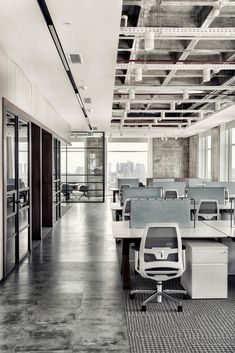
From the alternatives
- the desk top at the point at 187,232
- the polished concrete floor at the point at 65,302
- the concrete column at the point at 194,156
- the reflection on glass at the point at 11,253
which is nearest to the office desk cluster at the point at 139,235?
the desk top at the point at 187,232

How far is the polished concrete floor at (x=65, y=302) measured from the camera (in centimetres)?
301

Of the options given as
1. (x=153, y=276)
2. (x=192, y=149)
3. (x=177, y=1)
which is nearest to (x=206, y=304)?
(x=153, y=276)

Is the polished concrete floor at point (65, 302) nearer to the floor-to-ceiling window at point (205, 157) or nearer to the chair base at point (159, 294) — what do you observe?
the chair base at point (159, 294)

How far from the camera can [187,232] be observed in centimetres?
423

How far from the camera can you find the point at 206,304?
3846mm

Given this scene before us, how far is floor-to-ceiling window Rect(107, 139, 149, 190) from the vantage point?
18.7m

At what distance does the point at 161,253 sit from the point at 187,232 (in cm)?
76

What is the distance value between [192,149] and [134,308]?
14394mm

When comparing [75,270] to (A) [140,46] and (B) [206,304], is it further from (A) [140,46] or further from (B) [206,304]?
(A) [140,46]

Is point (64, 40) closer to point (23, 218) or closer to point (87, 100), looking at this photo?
point (23, 218)

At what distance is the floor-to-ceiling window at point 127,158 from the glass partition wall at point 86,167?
3.77 m

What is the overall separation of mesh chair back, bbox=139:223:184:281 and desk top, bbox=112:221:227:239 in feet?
1.37

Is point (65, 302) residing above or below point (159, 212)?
below

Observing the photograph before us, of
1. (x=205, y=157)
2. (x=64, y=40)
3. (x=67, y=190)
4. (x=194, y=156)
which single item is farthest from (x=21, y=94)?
(x=194, y=156)
